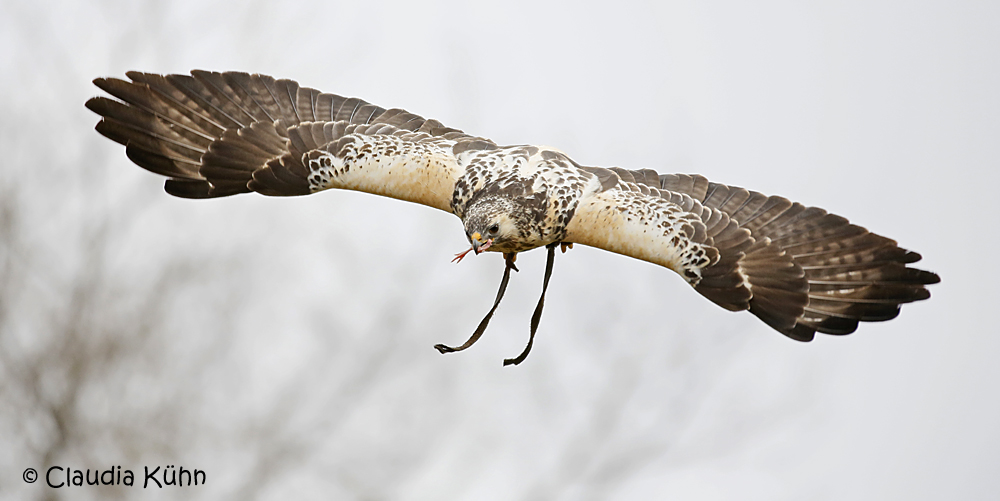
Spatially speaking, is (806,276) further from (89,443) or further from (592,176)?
(89,443)

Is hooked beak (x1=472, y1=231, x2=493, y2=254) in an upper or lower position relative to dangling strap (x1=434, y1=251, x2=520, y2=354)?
upper

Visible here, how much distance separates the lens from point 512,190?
17.9ft

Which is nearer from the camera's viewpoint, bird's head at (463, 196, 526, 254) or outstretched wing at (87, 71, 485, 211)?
bird's head at (463, 196, 526, 254)

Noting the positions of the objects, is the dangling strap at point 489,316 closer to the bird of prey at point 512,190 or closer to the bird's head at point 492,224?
the bird of prey at point 512,190

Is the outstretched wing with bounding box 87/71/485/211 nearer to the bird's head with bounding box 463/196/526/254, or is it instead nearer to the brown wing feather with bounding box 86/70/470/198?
the brown wing feather with bounding box 86/70/470/198

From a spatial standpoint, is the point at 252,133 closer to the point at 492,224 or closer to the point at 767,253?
the point at 492,224

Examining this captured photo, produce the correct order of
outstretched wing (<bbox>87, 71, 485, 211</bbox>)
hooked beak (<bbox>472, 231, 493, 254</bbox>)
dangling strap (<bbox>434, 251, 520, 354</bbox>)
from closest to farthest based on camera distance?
hooked beak (<bbox>472, 231, 493, 254</bbox>)
dangling strap (<bbox>434, 251, 520, 354</bbox>)
outstretched wing (<bbox>87, 71, 485, 211</bbox>)

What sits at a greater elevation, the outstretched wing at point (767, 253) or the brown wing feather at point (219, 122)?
the brown wing feather at point (219, 122)

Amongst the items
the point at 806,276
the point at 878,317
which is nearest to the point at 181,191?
the point at 806,276

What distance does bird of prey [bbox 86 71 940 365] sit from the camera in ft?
18.4

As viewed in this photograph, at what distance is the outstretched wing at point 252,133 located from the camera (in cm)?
612

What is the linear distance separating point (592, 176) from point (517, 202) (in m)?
0.71

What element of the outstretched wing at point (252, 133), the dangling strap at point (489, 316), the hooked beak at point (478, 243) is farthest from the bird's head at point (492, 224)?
the outstretched wing at point (252, 133)

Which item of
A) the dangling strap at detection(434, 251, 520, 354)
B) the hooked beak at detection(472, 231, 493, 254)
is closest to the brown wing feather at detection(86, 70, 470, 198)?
the dangling strap at detection(434, 251, 520, 354)
